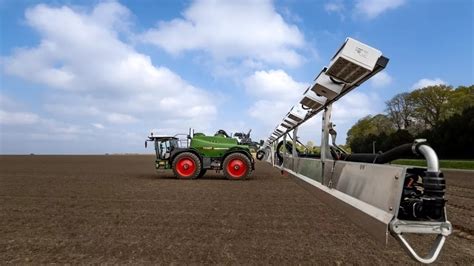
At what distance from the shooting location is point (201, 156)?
62.2 feet

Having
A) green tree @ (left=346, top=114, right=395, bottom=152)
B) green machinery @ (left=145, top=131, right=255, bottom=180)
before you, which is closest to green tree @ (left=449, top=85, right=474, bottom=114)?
green tree @ (left=346, top=114, right=395, bottom=152)

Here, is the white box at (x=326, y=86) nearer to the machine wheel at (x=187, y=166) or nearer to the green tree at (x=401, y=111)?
the machine wheel at (x=187, y=166)

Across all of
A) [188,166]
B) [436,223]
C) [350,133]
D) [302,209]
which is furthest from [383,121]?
[436,223]

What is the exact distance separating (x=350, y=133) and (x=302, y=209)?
83121mm

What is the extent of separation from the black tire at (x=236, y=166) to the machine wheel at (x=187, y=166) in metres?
1.06

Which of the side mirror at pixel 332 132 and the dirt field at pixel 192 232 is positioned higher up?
the side mirror at pixel 332 132

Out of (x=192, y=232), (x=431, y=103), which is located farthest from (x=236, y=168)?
(x=431, y=103)

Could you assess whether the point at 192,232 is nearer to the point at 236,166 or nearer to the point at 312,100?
the point at 312,100

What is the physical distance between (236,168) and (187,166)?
1.90m

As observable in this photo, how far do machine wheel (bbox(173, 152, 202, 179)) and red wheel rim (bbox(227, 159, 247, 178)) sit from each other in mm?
1173

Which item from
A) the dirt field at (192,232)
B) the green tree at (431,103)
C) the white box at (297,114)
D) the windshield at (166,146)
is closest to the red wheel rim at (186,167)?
the windshield at (166,146)

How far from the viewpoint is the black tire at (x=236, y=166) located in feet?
60.8

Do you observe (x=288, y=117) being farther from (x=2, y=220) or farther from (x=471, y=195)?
(x=2, y=220)

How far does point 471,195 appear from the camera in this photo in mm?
13867
